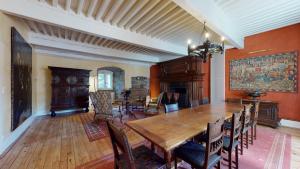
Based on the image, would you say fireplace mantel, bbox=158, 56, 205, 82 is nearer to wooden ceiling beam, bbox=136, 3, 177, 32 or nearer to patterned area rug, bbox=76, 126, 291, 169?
wooden ceiling beam, bbox=136, 3, 177, 32

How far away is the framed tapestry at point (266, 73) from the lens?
12.7 ft

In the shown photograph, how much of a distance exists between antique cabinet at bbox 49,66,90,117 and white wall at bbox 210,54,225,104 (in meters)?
5.40

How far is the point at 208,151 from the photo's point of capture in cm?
134

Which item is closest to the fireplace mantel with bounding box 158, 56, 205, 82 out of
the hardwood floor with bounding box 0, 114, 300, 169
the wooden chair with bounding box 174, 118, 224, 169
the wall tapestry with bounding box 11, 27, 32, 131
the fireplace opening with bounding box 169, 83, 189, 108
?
the fireplace opening with bounding box 169, 83, 189, 108

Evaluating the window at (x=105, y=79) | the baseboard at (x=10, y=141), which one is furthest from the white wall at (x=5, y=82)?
the window at (x=105, y=79)

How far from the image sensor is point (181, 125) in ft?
5.69

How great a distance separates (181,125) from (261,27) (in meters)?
4.29

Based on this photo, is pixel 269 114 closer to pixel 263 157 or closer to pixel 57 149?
pixel 263 157

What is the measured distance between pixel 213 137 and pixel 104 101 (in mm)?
3241

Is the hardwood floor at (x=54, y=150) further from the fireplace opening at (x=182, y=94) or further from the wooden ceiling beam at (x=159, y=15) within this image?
the fireplace opening at (x=182, y=94)

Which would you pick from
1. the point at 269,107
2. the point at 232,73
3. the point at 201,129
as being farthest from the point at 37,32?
the point at 269,107

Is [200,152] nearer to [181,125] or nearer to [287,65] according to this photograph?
[181,125]

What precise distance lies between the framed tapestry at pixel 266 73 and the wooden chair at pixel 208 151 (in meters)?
3.97

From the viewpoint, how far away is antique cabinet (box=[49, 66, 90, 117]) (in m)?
5.34
